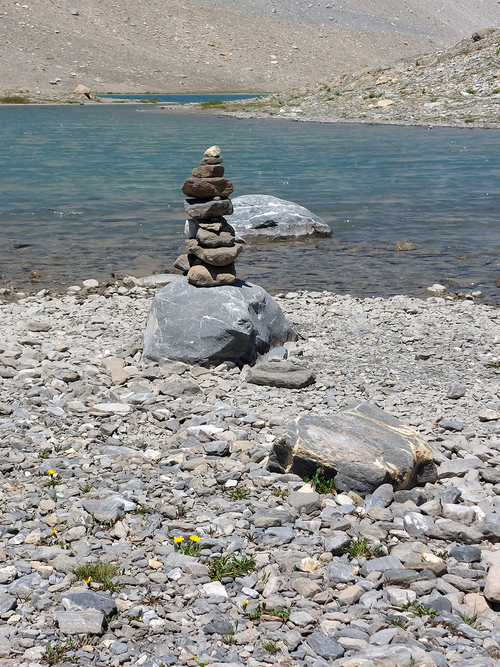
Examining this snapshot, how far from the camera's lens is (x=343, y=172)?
31.1 m

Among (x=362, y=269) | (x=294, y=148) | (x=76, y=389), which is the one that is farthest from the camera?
(x=294, y=148)

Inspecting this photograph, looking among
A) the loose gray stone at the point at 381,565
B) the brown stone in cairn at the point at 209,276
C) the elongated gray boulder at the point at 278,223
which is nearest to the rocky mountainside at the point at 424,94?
the elongated gray boulder at the point at 278,223

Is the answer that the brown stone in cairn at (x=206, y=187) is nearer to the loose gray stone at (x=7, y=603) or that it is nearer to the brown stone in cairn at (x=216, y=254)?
the brown stone in cairn at (x=216, y=254)

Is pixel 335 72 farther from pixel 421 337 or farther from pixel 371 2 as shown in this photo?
pixel 421 337

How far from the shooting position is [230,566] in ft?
19.5

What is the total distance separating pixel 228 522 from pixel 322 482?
1.11 metres

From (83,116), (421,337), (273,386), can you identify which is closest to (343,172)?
(421,337)

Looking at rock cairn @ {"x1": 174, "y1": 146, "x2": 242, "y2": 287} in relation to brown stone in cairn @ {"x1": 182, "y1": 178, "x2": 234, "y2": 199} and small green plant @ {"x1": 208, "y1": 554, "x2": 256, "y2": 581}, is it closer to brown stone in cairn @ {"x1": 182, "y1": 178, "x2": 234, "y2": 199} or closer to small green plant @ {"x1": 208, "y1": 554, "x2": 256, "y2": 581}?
brown stone in cairn @ {"x1": 182, "y1": 178, "x2": 234, "y2": 199}

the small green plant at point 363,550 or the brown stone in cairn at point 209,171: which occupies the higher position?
the brown stone in cairn at point 209,171

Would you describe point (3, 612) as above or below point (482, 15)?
below

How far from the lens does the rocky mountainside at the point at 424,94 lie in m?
50.7

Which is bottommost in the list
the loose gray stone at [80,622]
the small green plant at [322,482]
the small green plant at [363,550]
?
the small green plant at [322,482]

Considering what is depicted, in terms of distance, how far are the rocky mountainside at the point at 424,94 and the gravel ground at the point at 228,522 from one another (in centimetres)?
4152

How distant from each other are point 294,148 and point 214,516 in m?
34.4
